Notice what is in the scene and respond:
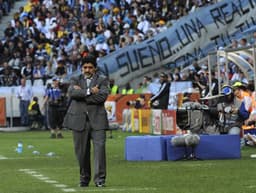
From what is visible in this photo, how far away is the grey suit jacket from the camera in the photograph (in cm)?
1491

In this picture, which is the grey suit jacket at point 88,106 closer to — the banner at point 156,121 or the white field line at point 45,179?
the white field line at point 45,179

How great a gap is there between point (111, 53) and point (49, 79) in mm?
2844

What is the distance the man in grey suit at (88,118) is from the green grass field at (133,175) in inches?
12.7

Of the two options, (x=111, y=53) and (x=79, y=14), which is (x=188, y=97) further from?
(x=79, y=14)

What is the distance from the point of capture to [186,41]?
38781 mm

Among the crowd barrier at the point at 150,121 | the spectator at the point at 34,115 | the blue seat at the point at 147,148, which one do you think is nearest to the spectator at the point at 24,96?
the spectator at the point at 34,115

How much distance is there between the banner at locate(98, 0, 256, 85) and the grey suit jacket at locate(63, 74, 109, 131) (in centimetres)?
2232

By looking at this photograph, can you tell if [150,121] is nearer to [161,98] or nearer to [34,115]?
[161,98]

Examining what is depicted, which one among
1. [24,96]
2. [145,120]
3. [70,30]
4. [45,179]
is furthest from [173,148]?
[70,30]

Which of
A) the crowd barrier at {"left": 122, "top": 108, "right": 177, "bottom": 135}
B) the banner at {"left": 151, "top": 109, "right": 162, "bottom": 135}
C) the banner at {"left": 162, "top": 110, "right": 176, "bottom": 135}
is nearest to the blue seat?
the crowd barrier at {"left": 122, "top": 108, "right": 177, "bottom": 135}

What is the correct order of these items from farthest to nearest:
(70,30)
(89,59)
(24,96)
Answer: (70,30)
(24,96)
(89,59)

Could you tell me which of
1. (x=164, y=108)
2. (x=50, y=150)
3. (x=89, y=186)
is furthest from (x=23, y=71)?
(x=89, y=186)

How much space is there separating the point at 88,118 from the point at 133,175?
2.13 m

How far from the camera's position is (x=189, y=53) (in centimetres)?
3847
